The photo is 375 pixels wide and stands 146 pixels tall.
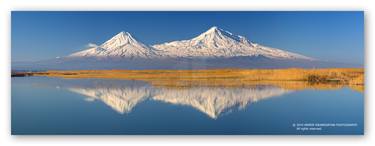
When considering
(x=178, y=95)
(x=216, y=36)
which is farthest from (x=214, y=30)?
(x=178, y=95)

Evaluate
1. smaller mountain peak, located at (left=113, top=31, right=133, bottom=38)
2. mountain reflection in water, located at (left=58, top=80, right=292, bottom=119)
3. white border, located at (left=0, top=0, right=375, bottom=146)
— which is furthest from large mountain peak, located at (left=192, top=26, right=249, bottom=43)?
smaller mountain peak, located at (left=113, top=31, right=133, bottom=38)

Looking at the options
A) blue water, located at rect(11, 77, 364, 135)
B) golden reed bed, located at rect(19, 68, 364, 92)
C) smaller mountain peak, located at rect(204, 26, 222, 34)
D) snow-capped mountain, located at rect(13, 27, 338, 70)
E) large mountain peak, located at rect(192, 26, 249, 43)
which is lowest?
blue water, located at rect(11, 77, 364, 135)

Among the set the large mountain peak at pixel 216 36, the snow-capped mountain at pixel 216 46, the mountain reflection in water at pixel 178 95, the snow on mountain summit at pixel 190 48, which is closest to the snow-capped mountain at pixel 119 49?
the snow on mountain summit at pixel 190 48

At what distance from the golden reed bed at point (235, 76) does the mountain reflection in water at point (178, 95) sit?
49 millimetres

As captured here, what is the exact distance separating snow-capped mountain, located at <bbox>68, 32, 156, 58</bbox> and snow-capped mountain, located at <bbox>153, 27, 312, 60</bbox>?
0.12 m

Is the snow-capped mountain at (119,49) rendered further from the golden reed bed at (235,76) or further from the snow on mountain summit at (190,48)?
the golden reed bed at (235,76)

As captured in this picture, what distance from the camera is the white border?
6496 millimetres

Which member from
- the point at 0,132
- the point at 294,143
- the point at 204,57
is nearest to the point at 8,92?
the point at 0,132

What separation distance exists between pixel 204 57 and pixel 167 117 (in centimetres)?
63

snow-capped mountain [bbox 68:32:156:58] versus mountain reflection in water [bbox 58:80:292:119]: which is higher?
snow-capped mountain [bbox 68:32:156:58]

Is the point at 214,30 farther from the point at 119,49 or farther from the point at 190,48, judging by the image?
the point at 119,49

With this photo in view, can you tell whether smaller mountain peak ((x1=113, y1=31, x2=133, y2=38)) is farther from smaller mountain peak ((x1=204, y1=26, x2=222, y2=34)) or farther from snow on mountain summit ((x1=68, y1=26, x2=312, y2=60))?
smaller mountain peak ((x1=204, y1=26, x2=222, y2=34))
